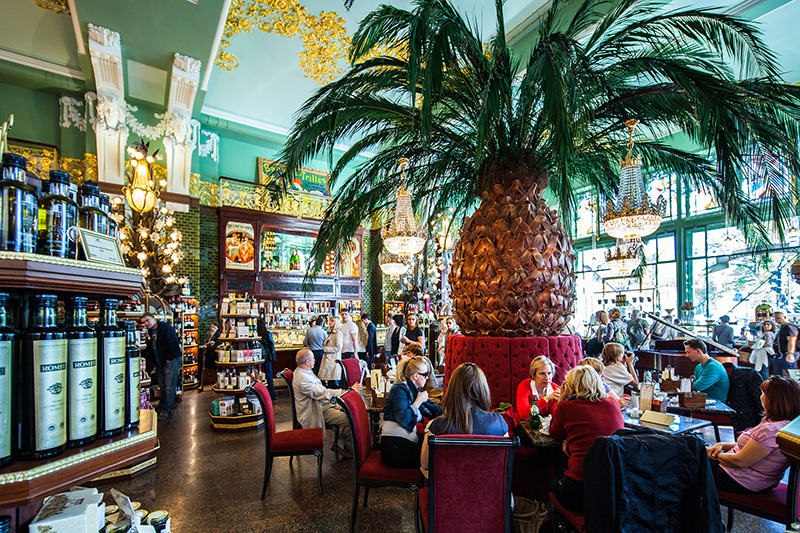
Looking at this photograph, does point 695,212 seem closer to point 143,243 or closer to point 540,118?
point 540,118

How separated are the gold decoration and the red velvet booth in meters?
8.98

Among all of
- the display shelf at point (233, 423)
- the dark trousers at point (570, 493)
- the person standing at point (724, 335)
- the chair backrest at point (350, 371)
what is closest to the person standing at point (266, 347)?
the display shelf at point (233, 423)

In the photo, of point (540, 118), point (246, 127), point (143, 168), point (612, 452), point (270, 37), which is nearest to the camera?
point (612, 452)

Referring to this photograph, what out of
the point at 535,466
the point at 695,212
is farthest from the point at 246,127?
the point at 695,212

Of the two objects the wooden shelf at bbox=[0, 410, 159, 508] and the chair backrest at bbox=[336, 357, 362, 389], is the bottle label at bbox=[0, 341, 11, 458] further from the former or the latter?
the chair backrest at bbox=[336, 357, 362, 389]

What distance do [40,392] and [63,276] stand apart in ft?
0.91

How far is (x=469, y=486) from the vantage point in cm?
220

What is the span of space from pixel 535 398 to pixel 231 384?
15.4 feet

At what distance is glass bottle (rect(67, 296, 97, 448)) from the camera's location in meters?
1.05

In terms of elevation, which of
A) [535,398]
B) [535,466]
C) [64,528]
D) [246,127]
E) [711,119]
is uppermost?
[246,127]

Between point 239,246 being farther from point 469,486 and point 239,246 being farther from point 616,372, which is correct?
point 469,486

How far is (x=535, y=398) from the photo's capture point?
11.4ft

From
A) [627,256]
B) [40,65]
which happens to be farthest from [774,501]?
[40,65]

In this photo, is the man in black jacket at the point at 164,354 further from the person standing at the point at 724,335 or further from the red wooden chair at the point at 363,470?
the person standing at the point at 724,335
